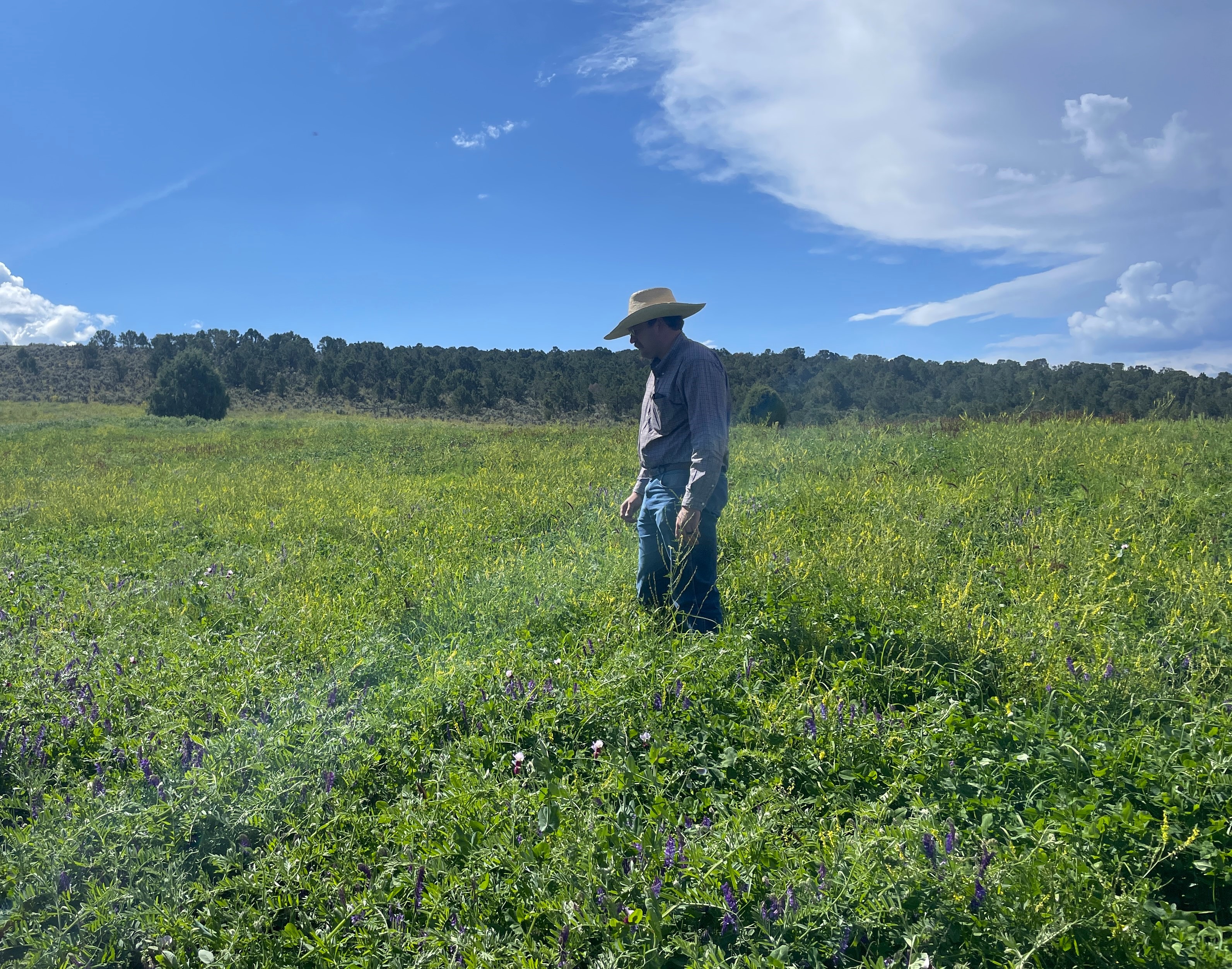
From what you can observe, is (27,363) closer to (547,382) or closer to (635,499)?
(547,382)

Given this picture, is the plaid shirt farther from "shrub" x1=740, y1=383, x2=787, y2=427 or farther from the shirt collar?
"shrub" x1=740, y1=383, x2=787, y2=427

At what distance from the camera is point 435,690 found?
10.5 ft

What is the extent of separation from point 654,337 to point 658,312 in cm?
15

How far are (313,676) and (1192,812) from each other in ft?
12.9

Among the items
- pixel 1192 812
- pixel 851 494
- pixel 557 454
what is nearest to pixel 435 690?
pixel 1192 812

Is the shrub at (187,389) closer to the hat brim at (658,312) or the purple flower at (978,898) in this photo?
the hat brim at (658,312)

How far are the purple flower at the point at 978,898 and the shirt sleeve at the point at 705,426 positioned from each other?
6.79 feet

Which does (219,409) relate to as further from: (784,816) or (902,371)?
(784,816)

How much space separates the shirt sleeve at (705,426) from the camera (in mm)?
3521

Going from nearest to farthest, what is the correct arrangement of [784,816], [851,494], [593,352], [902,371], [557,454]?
[784,816], [851,494], [557,454], [902,371], [593,352]

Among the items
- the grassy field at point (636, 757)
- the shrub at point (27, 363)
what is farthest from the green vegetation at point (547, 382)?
the grassy field at point (636, 757)

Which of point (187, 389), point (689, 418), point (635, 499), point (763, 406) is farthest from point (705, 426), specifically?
point (187, 389)

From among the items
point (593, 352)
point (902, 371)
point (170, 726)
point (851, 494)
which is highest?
point (593, 352)

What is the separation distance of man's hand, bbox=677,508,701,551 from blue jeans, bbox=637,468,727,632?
0.26 feet
